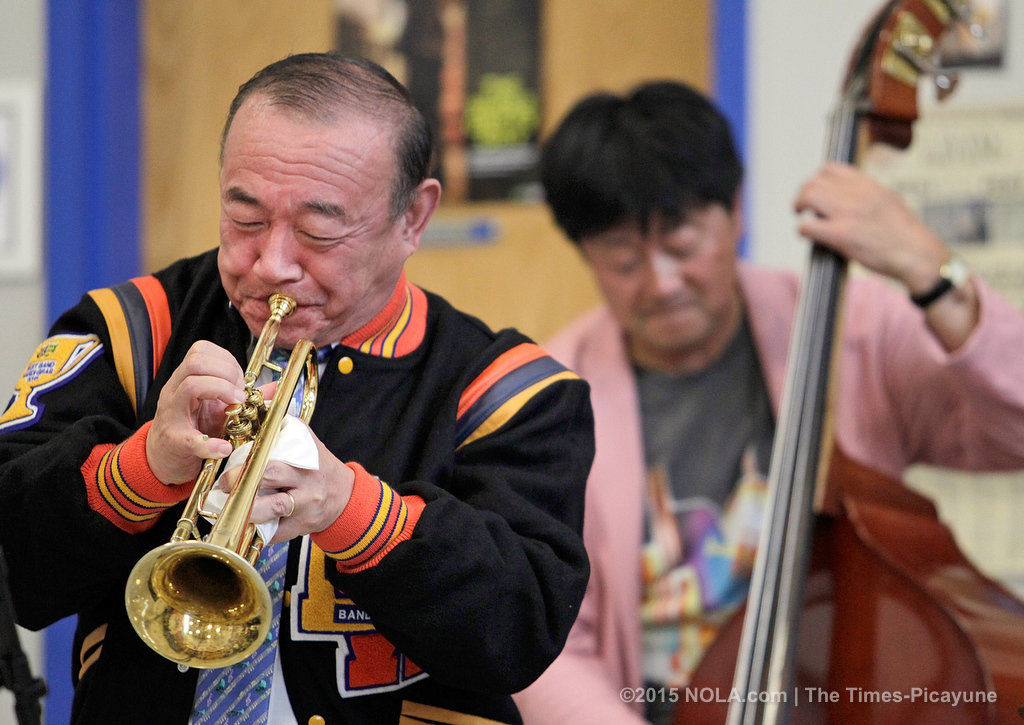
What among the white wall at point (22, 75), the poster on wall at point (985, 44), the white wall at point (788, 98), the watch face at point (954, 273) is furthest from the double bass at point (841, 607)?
the white wall at point (22, 75)

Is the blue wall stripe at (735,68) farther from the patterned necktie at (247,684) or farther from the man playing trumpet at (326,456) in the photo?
the patterned necktie at (247,684)

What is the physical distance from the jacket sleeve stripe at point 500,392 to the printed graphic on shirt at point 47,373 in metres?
0.29

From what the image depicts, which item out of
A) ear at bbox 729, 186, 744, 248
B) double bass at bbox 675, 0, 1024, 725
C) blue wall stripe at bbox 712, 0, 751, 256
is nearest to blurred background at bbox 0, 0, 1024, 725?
blue wall stripe at bbox 712, 0, 751, 256

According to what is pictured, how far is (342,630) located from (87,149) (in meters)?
1.83

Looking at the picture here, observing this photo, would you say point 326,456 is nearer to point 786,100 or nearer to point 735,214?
point 735,214

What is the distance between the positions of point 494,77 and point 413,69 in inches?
6.9

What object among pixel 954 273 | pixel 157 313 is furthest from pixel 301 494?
pixel 954 273

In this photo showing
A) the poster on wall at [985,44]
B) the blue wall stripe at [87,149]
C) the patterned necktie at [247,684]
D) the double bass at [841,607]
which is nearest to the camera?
the patterned necktie at [247,684]

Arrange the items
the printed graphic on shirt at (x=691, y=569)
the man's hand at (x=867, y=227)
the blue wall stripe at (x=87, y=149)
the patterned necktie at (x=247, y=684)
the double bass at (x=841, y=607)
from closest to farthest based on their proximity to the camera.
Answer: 1. the patterned necktie at (x=247, y=684)
2. the double bass at (x=841, y=607)
3. the man's hand at (x=867, y=227)
4. the printed graphic on shirt at (x=691, y=569)
5. the blue wall stripe at (x=87, y=149)

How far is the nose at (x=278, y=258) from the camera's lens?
0.81 meters

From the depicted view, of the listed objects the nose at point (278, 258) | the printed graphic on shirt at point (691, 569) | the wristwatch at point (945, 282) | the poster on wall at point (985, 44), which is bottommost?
the printed graphic on shirt at point (691, 569)

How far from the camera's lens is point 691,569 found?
5.36 ft

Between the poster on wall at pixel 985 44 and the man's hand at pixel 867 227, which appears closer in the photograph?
the man's hand at pixel 867 227

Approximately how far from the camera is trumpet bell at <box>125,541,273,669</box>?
75cm
